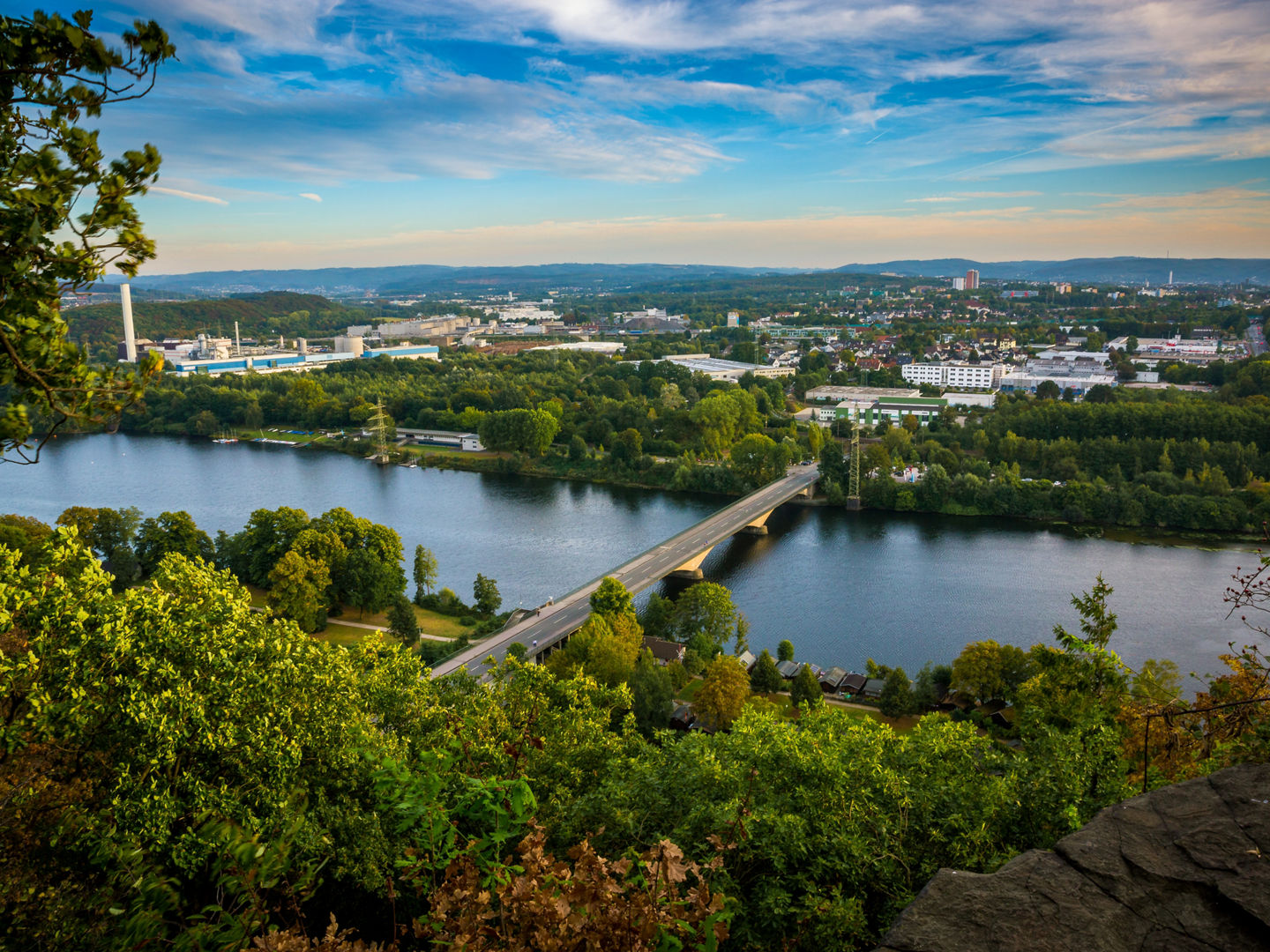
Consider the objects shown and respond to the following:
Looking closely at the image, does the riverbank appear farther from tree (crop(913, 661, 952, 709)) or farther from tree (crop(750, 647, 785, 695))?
tree (crop(750, 647, 785, 695))

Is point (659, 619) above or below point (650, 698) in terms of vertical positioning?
below

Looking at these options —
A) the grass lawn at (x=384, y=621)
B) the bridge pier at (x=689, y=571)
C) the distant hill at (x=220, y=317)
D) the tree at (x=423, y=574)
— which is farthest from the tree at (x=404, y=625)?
the distant hill at (x=220, y=317)

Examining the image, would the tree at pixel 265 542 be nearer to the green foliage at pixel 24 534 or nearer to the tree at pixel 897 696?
the green foliage at pixel 24 534

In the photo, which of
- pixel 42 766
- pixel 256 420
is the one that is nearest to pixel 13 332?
pixel 42 766

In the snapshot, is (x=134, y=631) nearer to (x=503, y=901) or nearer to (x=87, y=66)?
(x=87, y=66)

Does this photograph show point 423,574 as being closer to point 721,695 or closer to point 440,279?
point 721,695

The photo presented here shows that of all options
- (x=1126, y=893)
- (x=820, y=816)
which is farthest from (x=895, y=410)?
(x=1126, y=893)

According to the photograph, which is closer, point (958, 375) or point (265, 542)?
point (265, 542)
